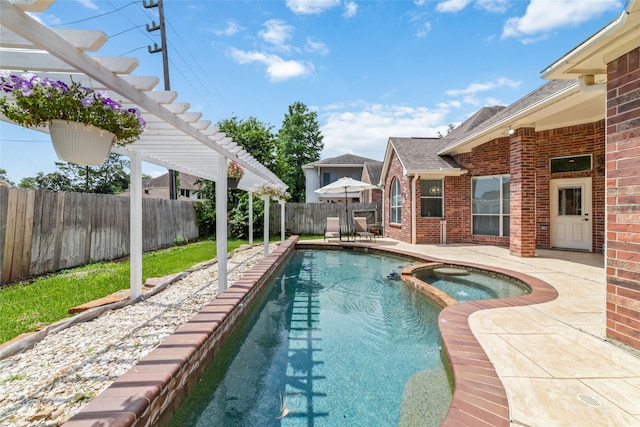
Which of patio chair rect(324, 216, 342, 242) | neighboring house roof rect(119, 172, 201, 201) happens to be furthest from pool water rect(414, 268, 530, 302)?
neighboring house roof rect(119, 172, 201, 201)

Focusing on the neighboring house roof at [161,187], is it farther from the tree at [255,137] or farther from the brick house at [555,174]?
the brick house at [555,174]

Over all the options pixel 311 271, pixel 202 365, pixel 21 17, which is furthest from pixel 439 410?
pixel 311 271

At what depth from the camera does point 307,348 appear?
3.46 m

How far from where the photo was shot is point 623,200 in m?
2.65

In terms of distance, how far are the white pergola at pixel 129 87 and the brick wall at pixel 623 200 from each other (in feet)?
13.1

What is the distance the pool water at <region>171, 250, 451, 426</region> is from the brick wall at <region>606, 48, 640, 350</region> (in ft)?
5.42

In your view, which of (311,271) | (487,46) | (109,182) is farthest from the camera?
(109,182)

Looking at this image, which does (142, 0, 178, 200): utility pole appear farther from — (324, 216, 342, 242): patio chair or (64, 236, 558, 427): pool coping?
(64, 236, 558, 427): pool coping

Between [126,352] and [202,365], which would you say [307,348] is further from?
[126,352]

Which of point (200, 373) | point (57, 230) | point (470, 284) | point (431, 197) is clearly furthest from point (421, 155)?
point (57, 230)

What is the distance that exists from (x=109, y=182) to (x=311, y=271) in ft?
126

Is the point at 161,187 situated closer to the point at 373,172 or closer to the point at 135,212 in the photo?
the point at 373,172

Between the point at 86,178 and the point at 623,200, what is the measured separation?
135ft

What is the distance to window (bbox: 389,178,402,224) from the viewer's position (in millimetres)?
12664
